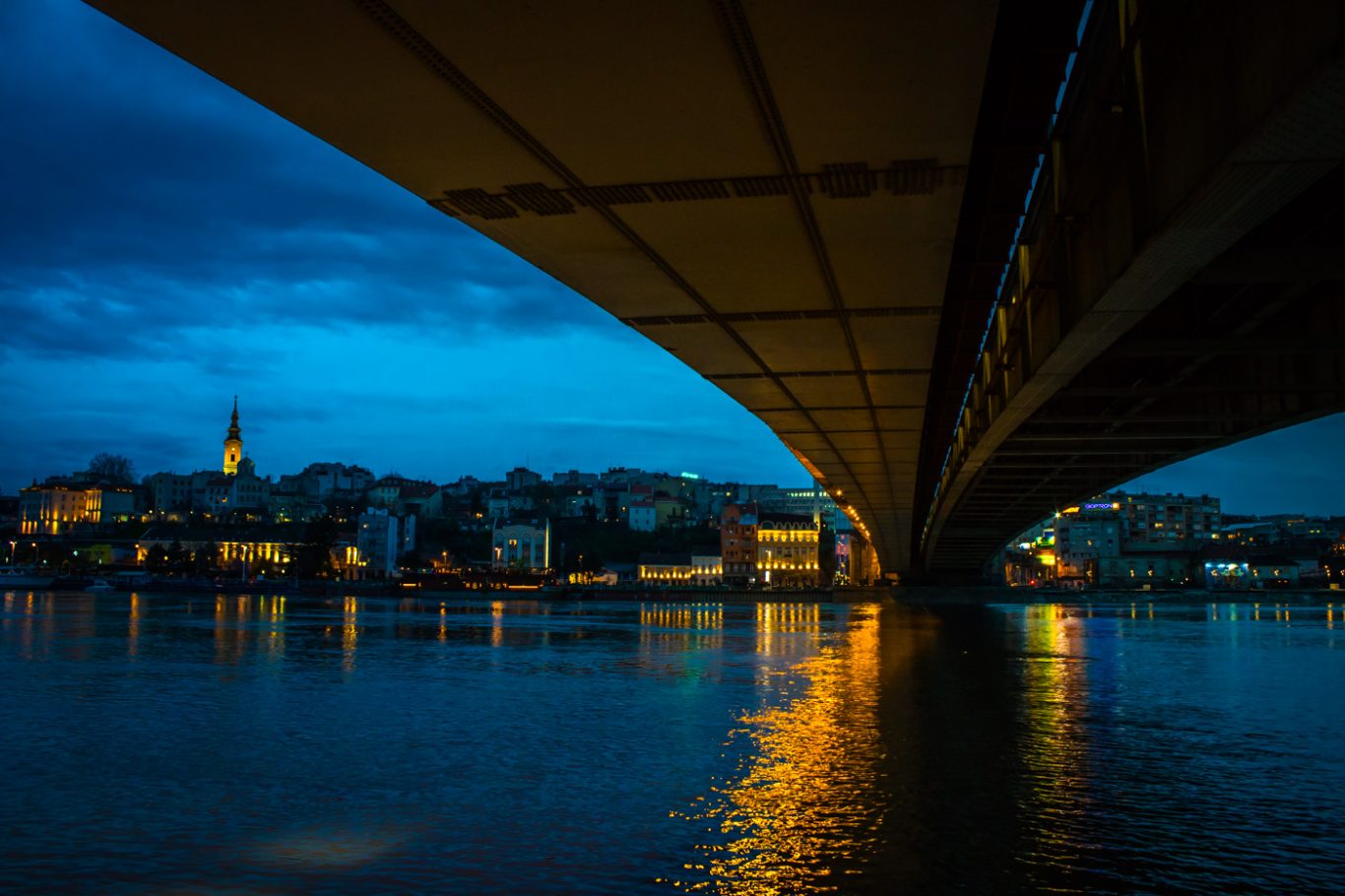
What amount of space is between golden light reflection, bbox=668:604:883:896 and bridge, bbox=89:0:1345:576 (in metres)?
6.39

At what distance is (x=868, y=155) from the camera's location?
11031mm

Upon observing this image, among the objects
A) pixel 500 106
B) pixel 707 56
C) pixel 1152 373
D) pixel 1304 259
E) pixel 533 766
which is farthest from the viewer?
pixel 1152 373

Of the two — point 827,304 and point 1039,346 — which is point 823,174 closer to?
point 827,304

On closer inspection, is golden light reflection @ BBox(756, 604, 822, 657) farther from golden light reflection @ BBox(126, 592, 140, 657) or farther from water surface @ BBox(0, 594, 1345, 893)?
golden light reflection @ BBox(126, 592, 140, 657)

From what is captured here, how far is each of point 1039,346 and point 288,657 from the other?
1147 inches

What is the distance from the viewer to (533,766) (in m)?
16.3

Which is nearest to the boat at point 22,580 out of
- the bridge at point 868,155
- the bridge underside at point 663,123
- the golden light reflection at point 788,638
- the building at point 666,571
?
the building at point 666,571

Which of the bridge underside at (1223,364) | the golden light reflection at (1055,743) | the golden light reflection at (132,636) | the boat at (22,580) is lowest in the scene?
the boat at (22,580)

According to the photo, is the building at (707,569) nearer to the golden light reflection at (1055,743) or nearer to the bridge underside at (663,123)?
the golden light reflection at (1055,743)

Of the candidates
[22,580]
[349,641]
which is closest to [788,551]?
[22,580]

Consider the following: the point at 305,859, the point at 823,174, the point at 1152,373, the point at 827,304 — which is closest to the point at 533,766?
the point at 305,859

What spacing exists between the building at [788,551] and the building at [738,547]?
1.01 m

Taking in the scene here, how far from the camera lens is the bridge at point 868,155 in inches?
318

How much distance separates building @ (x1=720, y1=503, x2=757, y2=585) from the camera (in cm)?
19562
